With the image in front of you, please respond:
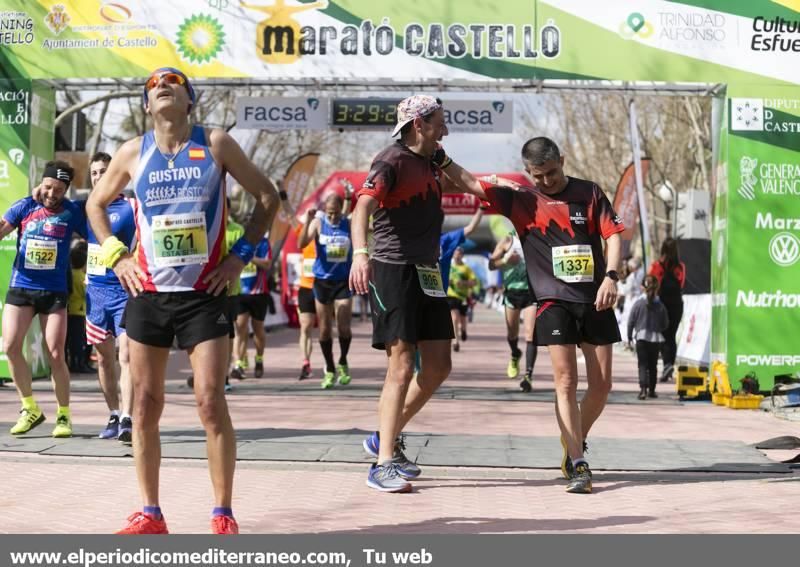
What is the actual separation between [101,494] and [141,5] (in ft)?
28.3

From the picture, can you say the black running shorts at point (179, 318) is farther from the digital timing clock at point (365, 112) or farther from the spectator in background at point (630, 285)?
the spectator in background at point (630, 285)

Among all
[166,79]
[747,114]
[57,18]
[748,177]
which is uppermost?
[57,18]

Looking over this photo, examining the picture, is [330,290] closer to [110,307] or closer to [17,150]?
[17,150]

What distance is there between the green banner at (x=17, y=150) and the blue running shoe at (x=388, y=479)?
8222mm

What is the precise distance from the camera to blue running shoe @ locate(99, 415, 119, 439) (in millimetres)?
9641

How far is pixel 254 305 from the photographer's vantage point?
16281 millimetres

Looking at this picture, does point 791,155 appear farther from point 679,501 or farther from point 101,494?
point 101,494

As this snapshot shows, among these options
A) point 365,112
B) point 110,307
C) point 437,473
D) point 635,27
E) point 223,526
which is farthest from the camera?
point 365,112

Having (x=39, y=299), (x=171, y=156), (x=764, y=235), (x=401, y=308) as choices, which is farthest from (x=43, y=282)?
(x=764, y=235)

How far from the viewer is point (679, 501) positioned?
7180 mm

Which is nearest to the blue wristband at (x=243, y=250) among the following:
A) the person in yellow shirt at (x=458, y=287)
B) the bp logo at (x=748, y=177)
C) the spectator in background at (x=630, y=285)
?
the bp logo at (x=748, y=177)

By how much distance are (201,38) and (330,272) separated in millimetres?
3005

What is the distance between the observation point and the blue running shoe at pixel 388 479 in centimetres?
735
